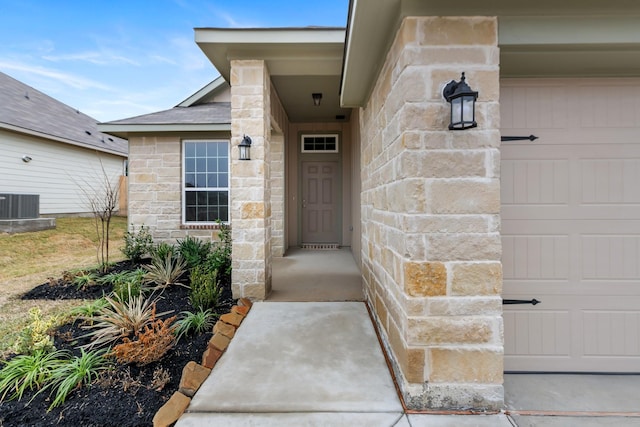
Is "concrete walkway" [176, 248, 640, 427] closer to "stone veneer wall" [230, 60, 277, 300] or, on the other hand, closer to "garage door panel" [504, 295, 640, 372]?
"garage door panel" [504, 295, 640, 372]

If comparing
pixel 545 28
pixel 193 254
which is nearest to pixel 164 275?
pixel 193 254

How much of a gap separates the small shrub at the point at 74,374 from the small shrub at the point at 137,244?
3581 millimetres

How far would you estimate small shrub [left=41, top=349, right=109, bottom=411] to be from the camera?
1804 mm

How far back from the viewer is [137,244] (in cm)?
558

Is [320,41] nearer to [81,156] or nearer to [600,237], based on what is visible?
[600,237]

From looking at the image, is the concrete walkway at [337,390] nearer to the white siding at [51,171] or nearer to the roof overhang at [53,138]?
the white siding at [51,171]

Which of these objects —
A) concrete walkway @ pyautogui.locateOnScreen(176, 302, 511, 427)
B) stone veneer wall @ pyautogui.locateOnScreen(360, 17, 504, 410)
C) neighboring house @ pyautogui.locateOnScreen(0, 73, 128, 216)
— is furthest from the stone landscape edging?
neighboring house @ pyautogui.locateOnScreen(0, 73, 128, 216)

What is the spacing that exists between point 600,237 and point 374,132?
1.92 meters

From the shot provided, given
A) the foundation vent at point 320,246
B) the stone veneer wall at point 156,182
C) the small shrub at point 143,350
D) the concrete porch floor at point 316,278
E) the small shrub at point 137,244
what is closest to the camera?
the small shrub at point 143,350

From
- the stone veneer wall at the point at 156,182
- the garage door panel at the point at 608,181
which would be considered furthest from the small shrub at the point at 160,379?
the stone veneer wall at the point at 156,182

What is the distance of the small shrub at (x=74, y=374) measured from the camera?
1.80 metres

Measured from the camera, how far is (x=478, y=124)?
1713 mm

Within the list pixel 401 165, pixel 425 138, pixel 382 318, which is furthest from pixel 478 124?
pixel 382 318

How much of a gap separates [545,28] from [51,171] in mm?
12470
